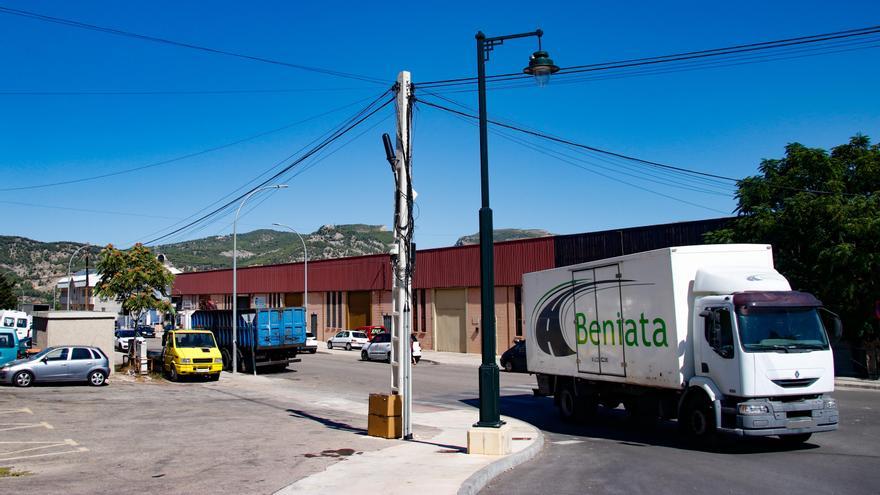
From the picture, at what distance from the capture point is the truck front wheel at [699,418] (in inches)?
501

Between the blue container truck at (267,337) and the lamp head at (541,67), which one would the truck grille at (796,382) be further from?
the blue container truck at (267,337)

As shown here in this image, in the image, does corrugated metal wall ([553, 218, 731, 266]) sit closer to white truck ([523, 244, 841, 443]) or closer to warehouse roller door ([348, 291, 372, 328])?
white truck ([523, 244, 841, 443])

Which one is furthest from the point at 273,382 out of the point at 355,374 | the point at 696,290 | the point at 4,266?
the point at 4,266

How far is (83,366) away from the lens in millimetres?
26438

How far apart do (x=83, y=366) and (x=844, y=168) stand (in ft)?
95.3

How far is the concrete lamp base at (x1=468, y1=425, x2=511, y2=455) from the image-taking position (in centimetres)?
1212

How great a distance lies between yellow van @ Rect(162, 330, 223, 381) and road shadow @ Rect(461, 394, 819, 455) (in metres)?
13.1

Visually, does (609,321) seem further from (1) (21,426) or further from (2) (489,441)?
(1) (21,426)

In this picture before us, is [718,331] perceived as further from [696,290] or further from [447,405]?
[447,405]

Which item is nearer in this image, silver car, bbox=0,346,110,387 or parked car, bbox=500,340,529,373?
silver car, bbox=0,346,110,387

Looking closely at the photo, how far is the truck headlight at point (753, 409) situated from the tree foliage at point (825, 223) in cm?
1496

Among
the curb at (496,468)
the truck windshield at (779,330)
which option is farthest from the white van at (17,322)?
the truck windshield at (779,330)

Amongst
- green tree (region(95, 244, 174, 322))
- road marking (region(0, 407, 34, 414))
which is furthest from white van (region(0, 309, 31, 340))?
road marking (region(0, 407, 34, 414))

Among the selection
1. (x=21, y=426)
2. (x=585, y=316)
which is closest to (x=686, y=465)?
(x=585, y=316)
